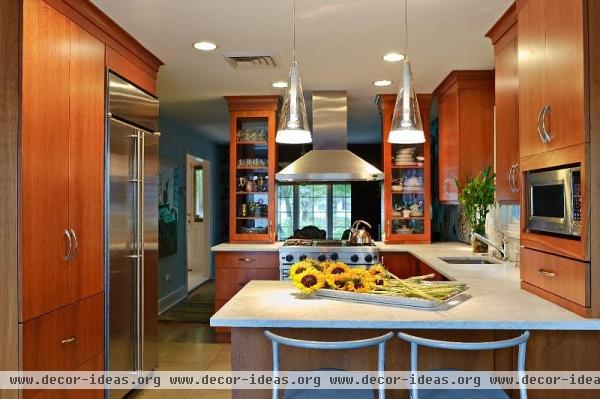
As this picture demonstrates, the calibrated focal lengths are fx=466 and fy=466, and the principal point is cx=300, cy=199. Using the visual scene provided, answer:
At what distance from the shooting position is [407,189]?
4.85m

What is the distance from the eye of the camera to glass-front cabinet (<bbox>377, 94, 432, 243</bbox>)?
15.7ft

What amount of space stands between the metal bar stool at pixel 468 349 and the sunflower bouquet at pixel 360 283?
1.25ft

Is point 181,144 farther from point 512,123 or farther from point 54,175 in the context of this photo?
point 512,123

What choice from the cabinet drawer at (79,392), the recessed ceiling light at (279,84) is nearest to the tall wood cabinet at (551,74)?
the recessed ceiling light at (279,84)

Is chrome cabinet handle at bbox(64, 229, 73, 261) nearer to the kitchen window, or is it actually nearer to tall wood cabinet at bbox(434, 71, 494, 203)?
tall wood cabinet at bbox(434, 71, 494, 203)

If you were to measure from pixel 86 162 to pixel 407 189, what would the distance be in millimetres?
3226

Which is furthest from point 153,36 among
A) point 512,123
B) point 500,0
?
point 512,123

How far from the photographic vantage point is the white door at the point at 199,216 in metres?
7.78

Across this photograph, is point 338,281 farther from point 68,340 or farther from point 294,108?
point 68,340

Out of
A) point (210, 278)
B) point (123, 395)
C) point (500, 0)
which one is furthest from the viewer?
point (210, 278)

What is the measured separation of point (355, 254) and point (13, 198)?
3.01m

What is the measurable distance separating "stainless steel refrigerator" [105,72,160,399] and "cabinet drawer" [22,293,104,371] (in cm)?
16

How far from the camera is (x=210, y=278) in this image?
8.02 metres

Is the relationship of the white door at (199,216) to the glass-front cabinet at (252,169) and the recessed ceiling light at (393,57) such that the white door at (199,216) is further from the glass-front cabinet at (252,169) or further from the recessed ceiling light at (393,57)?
the recessed ceiling light at (393,57)
